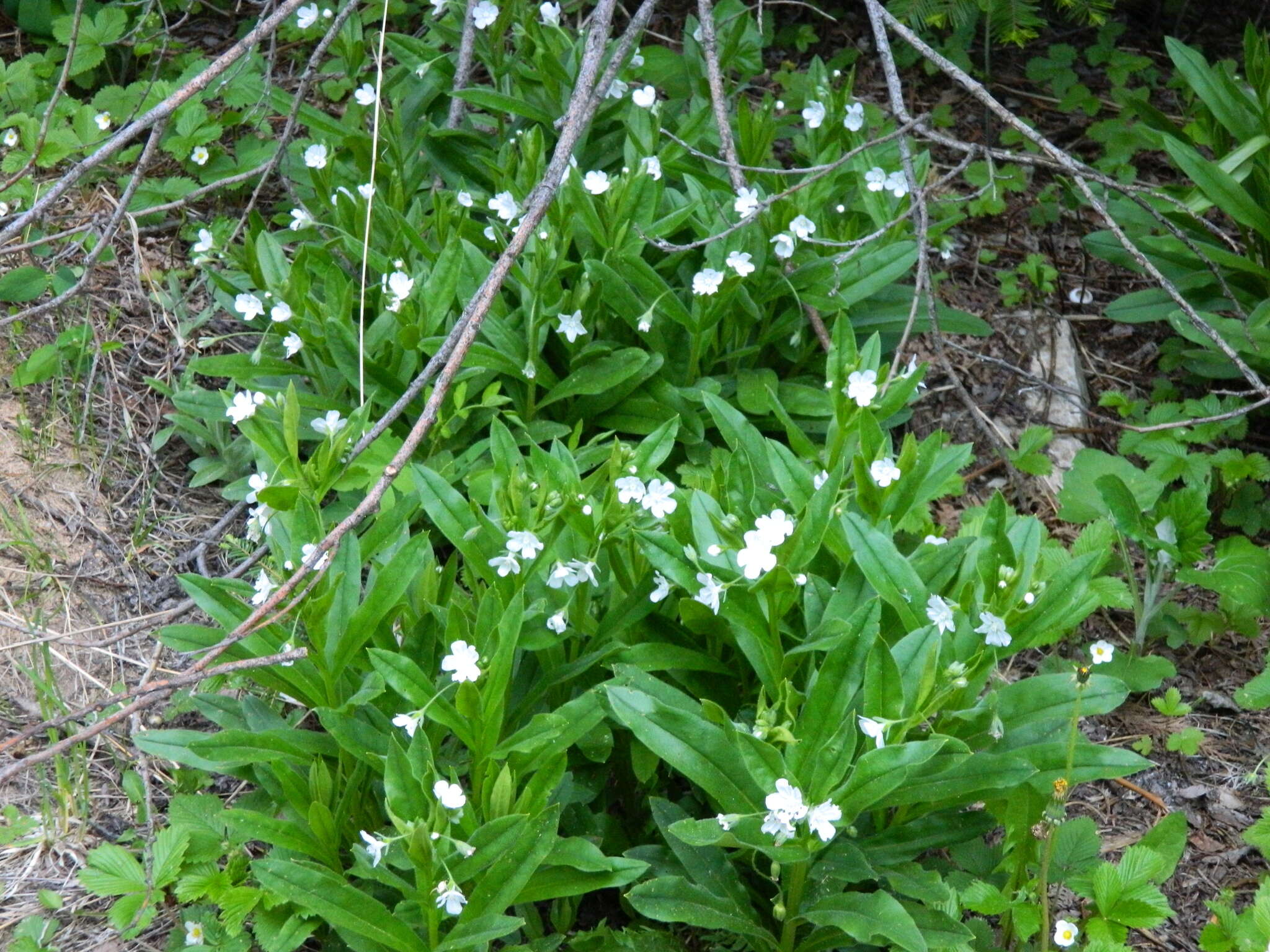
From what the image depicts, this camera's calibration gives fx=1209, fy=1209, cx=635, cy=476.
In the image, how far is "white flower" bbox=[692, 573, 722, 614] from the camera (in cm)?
216

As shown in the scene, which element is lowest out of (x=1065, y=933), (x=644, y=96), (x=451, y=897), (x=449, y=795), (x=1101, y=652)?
(x=1065, y=933)

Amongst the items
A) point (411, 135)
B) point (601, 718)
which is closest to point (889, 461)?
point (601, 718)

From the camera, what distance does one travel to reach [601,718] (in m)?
2.21

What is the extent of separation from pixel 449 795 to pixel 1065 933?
45.4 inches

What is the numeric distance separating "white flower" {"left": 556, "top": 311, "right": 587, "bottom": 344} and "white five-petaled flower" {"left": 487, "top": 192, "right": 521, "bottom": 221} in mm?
379

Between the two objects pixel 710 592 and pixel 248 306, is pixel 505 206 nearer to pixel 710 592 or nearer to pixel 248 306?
pixel 248 306

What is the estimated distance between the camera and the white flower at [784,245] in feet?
10.4

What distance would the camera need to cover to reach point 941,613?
2248mm

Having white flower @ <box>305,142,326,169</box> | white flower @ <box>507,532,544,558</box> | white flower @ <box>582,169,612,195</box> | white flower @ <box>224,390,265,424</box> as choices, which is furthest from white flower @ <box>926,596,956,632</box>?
white flower @ <box>305,142,326,169</box>

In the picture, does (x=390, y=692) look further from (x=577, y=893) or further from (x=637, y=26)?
(x=637, y=26)

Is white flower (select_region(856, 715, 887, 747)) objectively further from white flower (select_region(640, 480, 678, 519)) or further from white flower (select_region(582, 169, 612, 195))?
white flower (select_region(582, 169, 612, 195))

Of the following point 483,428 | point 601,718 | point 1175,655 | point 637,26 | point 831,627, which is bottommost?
point 1175,655

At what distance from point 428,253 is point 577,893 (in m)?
1.87

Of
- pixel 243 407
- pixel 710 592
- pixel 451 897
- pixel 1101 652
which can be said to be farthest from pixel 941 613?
pixel 243 407
